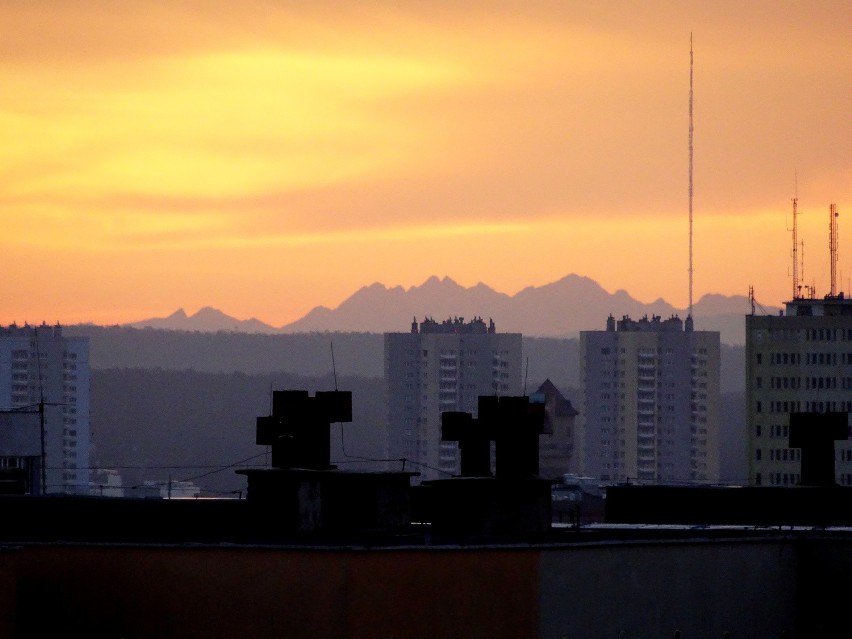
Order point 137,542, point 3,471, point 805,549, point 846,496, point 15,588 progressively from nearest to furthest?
point 15,588
point 137,542
point 805,549
point 846,496
point 3,471

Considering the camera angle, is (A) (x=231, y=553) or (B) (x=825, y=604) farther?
(B) (x=825, y=604)

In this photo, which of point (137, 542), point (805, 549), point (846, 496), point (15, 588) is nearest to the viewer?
point (15, 588)

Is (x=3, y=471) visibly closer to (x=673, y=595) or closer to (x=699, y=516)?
(x=699, y=516)

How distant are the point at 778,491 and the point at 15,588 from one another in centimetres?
1577

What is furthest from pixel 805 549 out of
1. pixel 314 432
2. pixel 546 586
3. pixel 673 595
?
pixel 314 432

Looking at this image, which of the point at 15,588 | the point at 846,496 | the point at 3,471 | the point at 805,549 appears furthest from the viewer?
the point at 3,471

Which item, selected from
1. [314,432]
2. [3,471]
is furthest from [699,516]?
[3,471]

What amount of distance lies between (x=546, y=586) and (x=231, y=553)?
4.55 metres

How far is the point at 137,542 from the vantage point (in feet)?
104

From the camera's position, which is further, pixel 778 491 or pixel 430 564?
pixel 778 491

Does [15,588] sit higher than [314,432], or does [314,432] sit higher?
[314,432]

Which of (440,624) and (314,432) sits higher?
(314,432)

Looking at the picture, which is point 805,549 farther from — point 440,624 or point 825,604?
point 440,624

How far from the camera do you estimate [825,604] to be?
34000mm
